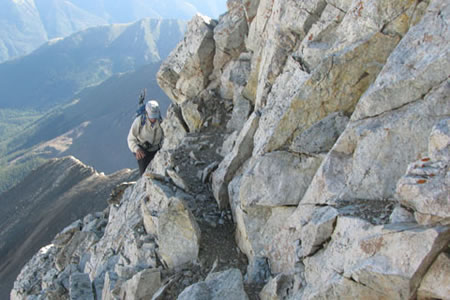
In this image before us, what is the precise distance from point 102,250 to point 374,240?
1860cm

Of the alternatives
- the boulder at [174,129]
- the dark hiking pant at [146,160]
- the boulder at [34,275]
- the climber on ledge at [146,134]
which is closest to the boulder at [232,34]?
the boulder at [174,129]

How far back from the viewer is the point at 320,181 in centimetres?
1180

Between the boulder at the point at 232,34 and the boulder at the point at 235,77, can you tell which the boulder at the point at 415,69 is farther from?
the boulder at the point at 232,34

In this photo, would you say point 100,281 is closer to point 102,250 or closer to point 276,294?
point 102,250

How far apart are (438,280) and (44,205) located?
95.4 m

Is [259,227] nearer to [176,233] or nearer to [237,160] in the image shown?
[176,233]

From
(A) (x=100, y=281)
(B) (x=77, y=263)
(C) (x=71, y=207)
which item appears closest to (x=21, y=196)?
(C) (x=71, y=207)

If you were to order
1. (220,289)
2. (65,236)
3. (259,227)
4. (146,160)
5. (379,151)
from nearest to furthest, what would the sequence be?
(379,151) → (220,289) → (259,227) → (146,160) → (65,236)

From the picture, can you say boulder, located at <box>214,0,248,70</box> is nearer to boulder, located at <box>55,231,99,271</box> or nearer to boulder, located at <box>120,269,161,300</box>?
boulder, located at <box>55,231,99,271</box>

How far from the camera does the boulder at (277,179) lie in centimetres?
1335

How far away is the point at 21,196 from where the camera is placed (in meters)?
103

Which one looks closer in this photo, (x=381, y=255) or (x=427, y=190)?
(x=427, y=190)

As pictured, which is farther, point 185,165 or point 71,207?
point 71,207

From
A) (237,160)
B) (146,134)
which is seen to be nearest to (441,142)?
(237,160)
